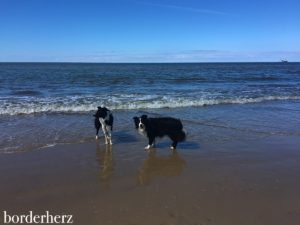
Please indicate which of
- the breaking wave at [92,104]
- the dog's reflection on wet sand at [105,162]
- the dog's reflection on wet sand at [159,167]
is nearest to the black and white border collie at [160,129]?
the dog's reflection on wet sand at [159,167]

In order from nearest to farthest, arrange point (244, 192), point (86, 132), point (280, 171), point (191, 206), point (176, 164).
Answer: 1. point (191, 206)
2. point (244, 192)
3. point (280, 171)
4. point (176, 164)
5. point (86, 132)

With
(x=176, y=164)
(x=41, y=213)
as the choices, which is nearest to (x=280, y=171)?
(x=176, y=164)

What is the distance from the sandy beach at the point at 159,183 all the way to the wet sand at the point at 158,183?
13mm

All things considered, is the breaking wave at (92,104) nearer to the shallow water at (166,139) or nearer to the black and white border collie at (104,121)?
the shallow water at (166,139)

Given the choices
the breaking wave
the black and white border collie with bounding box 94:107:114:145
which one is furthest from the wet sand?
the breaking wave

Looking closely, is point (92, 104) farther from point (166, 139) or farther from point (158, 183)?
point (158, 183)

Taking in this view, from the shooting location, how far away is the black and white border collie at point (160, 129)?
820 centimetres

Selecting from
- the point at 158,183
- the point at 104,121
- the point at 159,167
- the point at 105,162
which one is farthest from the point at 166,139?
the point at 158,183

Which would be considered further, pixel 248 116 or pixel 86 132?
pixel 248 116

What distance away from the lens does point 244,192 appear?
5.32 meters

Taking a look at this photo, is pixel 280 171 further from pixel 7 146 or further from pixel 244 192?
pixel 7 146

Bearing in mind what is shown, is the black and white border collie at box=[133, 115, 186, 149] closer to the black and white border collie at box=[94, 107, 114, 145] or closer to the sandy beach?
the sandy beach

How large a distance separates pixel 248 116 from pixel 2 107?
945 cm

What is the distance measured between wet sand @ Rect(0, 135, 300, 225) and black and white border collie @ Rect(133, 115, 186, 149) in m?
0.27
